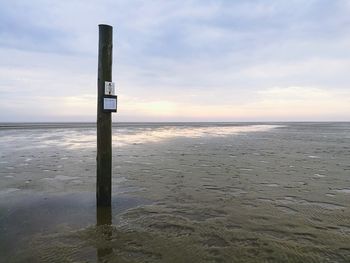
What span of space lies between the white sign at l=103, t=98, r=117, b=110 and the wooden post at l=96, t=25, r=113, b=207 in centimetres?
8

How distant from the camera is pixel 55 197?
7.87m

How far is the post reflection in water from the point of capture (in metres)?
4.61

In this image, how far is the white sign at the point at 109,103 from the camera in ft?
21.4

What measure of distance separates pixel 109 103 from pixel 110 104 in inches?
1.2

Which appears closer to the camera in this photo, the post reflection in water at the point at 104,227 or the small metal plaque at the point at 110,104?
the post reflection in water at the point at 104,227

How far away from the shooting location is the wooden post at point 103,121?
21.5 ft

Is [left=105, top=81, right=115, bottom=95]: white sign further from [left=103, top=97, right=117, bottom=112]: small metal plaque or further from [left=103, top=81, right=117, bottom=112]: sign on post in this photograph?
[left=103, top=97, right=117, bottom=112]: small metal plaque

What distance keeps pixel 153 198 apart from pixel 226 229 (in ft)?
8.91

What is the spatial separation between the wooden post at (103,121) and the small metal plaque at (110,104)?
0.27ft

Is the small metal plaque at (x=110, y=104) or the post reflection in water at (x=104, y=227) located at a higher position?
the small metal plaque at (x=110, y=104)

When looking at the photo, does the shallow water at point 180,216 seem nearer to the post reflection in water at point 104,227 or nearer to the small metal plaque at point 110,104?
the post reflection in water at point 104,227

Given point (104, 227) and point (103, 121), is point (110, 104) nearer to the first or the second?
point (103, 121)

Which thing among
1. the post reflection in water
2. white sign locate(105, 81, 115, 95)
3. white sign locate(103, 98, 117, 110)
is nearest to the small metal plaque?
white sign locate(103, 98, 117, 110)

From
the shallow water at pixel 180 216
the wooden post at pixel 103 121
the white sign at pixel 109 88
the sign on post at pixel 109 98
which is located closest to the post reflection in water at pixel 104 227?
the shallow water at pixel 180 216
